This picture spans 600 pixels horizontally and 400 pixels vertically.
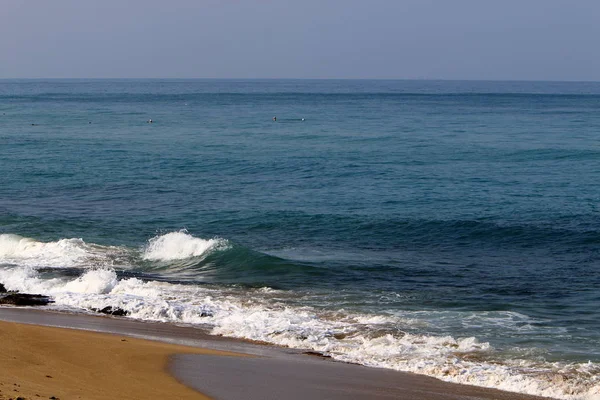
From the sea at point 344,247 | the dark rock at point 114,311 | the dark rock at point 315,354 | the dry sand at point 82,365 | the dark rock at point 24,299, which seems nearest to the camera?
the dry sand at point 82,365

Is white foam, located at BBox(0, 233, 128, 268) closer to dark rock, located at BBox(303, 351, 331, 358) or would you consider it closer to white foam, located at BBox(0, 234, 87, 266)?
white foam, located at BBox(0, 234, 87, 266)

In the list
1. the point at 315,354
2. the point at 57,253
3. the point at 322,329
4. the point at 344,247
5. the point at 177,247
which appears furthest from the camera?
the point at 344,247

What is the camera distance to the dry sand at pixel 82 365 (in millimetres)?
11453

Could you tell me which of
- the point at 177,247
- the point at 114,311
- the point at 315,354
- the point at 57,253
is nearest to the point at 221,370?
the point at 315,354

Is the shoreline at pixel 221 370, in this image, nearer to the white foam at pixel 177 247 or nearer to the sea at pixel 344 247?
the sea at pixel 344 247

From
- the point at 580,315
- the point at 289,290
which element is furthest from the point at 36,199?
the point at 580,315

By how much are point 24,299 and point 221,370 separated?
7716 millimetres

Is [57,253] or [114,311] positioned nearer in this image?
[114,311]

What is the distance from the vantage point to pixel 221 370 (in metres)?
13.4

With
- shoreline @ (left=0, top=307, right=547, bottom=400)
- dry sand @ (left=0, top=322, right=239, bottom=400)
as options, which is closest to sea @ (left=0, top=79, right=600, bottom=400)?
shoreline @ (left=0, top=307, right=547, bottom=400)

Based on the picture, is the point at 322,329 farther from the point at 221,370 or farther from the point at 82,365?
the point at 82,365

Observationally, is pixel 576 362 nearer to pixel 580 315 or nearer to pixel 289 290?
pixel 580 315

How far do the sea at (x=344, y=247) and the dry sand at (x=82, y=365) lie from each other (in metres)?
2.61

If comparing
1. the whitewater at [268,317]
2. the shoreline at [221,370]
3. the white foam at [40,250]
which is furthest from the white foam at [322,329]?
the white foam at [40,250]
